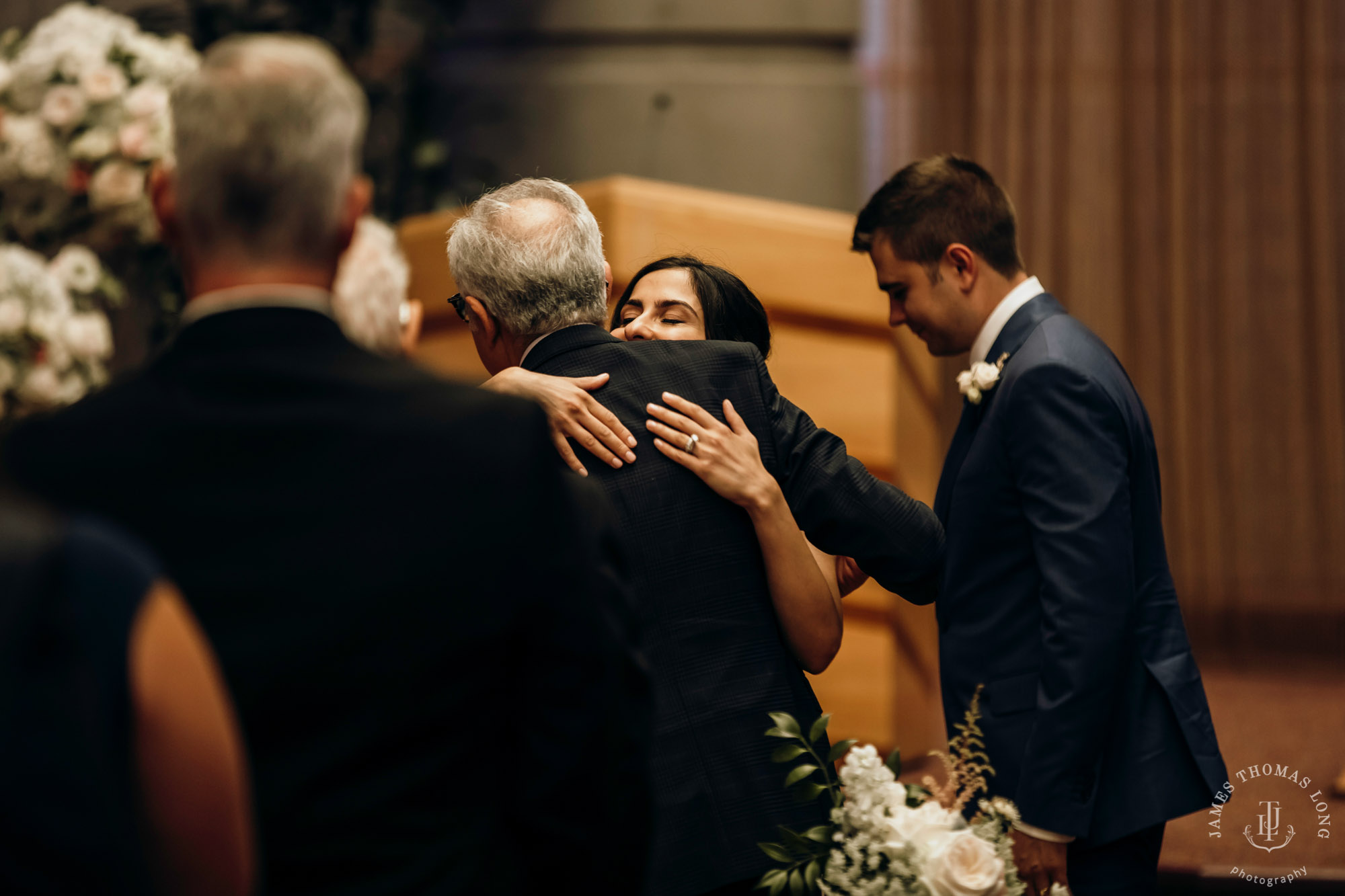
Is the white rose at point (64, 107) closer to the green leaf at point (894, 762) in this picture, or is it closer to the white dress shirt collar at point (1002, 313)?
the white dress shirt collar at point (1002, 313)

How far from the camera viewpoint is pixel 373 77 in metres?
4.63

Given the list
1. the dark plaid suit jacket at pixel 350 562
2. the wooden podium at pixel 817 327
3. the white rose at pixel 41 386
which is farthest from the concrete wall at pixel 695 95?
the dark plaid suit jacket at pixel 350 562

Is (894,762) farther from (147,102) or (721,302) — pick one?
(147,102)

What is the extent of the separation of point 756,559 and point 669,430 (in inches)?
8.0

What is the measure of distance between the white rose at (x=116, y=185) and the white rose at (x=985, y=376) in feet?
6.47

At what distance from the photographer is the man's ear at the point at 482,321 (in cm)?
156

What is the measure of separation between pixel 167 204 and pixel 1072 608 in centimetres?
139

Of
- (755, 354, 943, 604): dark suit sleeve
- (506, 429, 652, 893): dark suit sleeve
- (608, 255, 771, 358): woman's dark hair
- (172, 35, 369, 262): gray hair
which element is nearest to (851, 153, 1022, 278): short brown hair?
(608, 255, 771, 358): woman's dark hair

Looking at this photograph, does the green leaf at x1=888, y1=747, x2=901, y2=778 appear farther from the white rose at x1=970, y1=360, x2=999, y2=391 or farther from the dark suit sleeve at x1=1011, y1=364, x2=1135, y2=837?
the white rose at x1=970, y1=360, x2=999, y2=391

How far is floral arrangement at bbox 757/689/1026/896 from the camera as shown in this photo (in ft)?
4.09

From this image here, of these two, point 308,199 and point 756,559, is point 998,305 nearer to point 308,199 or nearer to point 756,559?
point 756,559

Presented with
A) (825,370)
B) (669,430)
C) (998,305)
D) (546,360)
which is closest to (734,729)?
(669,430)

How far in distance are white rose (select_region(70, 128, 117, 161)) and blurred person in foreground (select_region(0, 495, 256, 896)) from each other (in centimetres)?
239

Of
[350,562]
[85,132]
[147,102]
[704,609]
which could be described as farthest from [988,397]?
[85,132]
